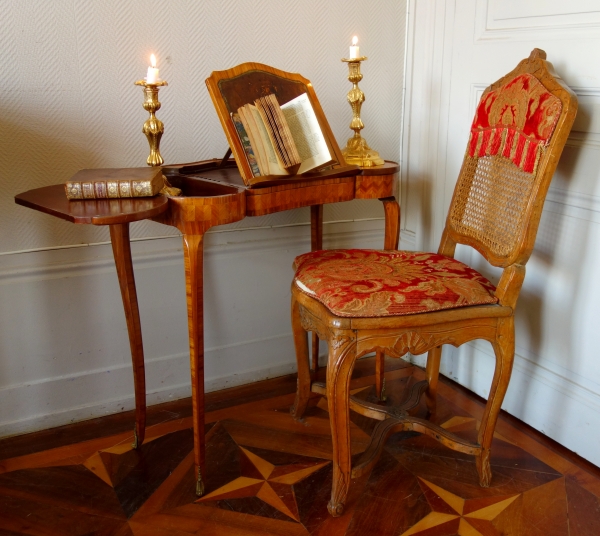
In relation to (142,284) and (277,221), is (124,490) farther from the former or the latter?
(277,221)

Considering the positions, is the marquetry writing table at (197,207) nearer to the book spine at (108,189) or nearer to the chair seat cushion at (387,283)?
the book spine at (108,189)

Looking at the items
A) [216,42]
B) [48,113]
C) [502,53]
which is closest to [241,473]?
[48,113]

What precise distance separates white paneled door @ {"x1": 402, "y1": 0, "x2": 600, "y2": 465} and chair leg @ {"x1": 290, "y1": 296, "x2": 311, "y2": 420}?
0.64 metres

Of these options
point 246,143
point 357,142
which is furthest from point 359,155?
point 246,143

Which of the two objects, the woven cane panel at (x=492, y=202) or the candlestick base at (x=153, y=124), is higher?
the candlestick base at (x=153, y=124)

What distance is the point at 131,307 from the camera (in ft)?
5.74

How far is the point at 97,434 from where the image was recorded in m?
1.97

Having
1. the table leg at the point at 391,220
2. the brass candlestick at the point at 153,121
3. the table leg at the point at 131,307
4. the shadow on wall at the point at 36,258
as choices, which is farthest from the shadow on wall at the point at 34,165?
the table leg at the point at 391,220

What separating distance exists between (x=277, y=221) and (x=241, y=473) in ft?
2.92

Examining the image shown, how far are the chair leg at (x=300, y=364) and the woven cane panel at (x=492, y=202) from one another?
0.54m

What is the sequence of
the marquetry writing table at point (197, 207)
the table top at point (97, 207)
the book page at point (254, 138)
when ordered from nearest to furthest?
1. the table top at point (97, 207)
2. the marquetry writing table at point (197, 207)
3. the book page at point (254, 138)

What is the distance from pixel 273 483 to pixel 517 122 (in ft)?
3.81

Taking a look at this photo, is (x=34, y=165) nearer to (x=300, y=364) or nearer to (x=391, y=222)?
(x=300, y=364)

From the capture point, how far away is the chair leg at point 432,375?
78.2 inches
